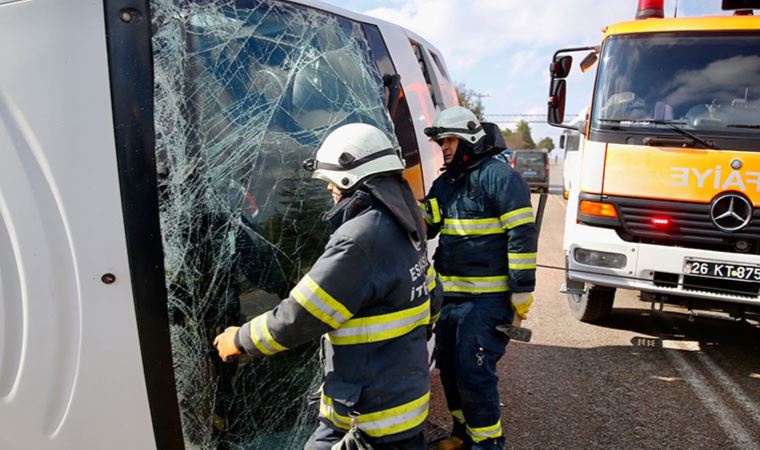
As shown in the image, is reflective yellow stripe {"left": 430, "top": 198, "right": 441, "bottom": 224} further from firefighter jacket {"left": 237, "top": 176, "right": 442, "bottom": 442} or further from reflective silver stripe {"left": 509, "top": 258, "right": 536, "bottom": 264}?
firefighter jacket {"left": 237, "top": 176, "right": 442, "bottom": 442}

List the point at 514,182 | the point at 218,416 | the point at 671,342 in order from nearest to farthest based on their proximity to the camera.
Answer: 1. the point at 218,416
2. the point at 514,182
3. the point at 671,342

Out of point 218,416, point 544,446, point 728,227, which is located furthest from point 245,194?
point 728,227

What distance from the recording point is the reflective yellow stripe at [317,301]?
5.65 feet

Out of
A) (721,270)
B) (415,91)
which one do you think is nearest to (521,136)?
(721,270)

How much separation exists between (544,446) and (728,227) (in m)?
2.12

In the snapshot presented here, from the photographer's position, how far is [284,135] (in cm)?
205

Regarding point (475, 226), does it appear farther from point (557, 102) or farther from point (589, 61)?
point (589, 61)

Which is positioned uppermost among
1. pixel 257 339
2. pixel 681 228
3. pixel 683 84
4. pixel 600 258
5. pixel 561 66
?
pixel 561 66

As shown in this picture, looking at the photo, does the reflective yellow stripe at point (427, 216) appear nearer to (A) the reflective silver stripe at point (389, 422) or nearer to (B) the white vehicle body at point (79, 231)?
(A) the reflective silver stripe at point (389, 422)

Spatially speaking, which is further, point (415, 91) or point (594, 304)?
point (594, 304)

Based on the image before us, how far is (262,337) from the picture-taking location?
174 cm

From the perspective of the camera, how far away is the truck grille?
4031 mm

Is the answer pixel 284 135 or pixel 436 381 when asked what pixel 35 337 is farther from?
pixel 436 381

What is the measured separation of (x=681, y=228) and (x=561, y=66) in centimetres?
168
